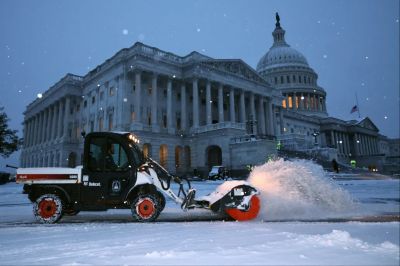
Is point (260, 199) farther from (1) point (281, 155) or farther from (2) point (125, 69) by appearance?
(2) point (125, 69)

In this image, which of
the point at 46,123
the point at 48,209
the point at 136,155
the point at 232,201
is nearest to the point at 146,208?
the point at 136,155

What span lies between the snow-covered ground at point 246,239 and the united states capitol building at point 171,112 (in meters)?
25.1

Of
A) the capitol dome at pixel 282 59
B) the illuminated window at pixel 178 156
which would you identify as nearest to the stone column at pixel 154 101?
the illuminated window at pixel 178 156

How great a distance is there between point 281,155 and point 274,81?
63224mm

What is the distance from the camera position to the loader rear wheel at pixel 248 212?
24.4 ft

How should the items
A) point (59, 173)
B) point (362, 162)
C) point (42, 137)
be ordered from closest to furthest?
point (59, 173), point (42, 137), point (362, 162)

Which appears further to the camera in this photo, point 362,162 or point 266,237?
point 362,162

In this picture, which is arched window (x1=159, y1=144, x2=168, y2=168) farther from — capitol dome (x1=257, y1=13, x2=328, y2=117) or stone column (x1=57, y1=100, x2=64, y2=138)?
capitol dome (x1=257, y1=13, x2=328, y2=117)

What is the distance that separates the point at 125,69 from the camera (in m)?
38.7

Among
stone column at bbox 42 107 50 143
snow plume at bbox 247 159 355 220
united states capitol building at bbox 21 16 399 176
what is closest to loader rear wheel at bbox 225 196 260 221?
snow plume at bbox 247 159 355 220

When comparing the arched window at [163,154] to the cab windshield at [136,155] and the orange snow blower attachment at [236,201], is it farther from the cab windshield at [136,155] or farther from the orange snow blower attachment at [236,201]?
the orange snow blower attachment at [236,201]

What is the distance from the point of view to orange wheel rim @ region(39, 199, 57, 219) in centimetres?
763

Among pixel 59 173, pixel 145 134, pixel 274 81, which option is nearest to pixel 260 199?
pixel 59 173

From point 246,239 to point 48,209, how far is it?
18.1 feet
